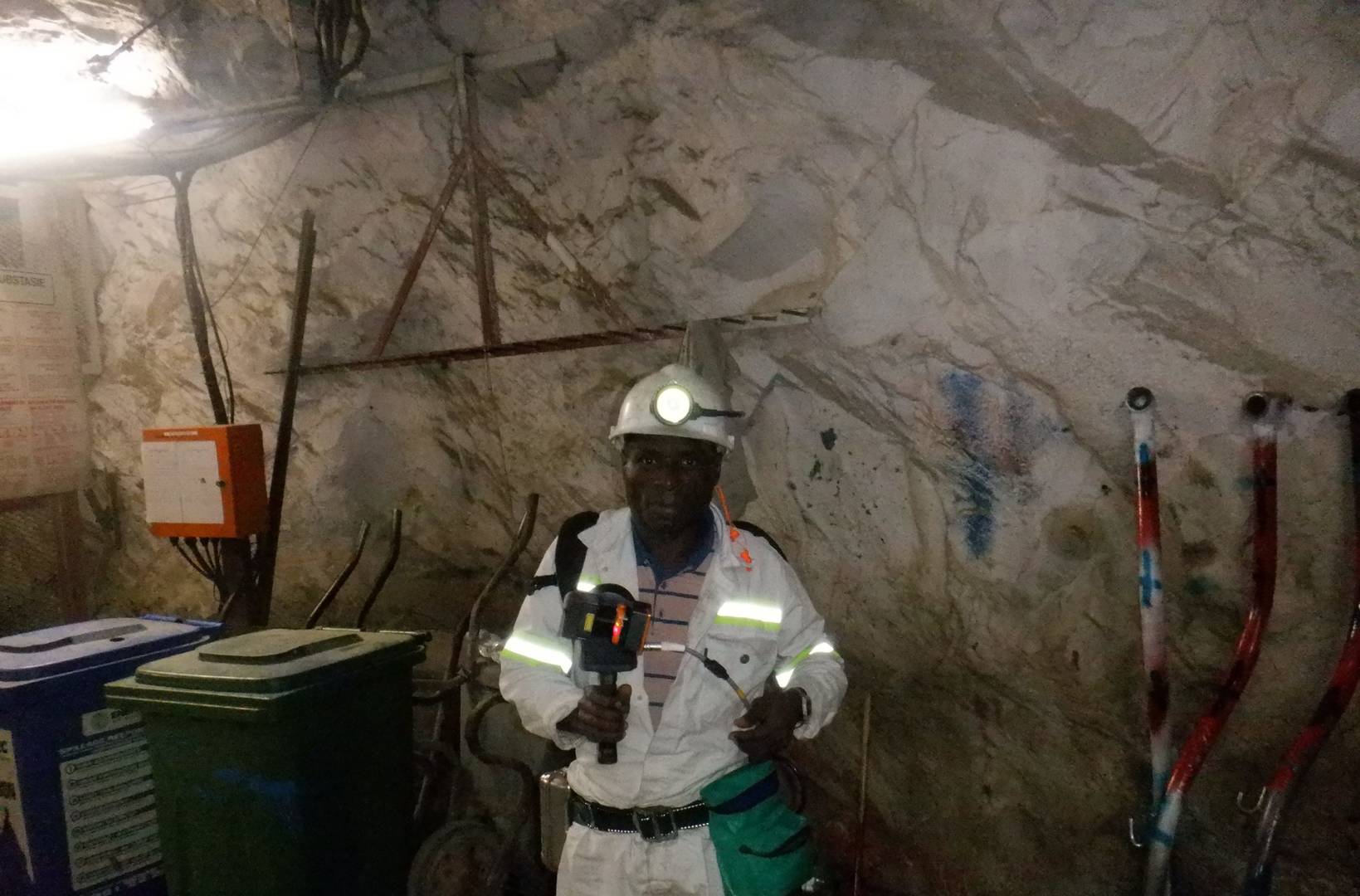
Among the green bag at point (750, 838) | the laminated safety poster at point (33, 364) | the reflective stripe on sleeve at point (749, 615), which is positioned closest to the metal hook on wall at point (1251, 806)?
the green bag at point (750, 838)

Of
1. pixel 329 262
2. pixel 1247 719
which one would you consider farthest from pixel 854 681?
pixel 329 262

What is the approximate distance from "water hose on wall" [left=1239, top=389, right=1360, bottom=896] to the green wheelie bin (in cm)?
277

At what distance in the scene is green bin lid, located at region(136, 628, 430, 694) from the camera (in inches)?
96.7

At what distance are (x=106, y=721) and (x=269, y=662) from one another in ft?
2.69

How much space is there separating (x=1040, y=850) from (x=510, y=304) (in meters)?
3.41

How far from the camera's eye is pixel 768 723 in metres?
2.05

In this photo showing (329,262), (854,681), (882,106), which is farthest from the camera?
(329,262)

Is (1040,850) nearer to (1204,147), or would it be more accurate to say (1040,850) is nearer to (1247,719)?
(1247,719)

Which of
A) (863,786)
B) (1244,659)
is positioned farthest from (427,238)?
(1244,659)

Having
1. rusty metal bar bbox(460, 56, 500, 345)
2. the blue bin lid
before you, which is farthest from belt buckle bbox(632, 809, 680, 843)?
rusty metal bar bbox(460, 56, 500, 345)

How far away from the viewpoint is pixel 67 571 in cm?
554

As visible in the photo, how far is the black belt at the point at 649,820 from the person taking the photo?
214 cm

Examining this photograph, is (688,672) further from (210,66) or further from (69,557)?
(69,557)

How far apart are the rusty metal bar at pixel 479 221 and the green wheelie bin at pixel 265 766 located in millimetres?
1684
